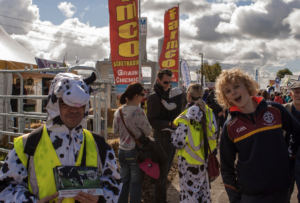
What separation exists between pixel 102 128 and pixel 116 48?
2.78 meters

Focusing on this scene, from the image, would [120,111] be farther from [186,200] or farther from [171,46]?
[171,46]

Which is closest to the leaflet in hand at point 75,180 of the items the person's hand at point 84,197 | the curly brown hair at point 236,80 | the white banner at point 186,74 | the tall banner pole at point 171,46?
the person's hand at point 84,197

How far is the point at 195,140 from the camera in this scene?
3.23m

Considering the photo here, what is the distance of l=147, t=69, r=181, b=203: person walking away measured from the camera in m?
3.70

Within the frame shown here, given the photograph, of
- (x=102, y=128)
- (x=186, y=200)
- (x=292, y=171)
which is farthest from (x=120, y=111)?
(x=292, y=171)

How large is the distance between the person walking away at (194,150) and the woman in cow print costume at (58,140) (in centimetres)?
183

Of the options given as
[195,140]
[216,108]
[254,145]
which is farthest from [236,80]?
[216,108]

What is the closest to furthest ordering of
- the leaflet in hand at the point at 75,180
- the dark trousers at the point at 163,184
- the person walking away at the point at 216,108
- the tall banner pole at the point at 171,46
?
the leaflet in hand at the point at 75,180 < the dark trousers at the point at 163,184 < the person walking away at the point at 216,108 < the tall banner pole at the point at 171,46

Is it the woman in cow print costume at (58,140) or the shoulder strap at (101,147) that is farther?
the shoulder strap at (101,147)

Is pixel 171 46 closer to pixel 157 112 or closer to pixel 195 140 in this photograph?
pixel 157 112

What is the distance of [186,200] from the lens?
3.29 meters

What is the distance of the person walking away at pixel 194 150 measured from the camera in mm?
3223

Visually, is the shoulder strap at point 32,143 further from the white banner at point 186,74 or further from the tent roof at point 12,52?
the white banner at point 186,74

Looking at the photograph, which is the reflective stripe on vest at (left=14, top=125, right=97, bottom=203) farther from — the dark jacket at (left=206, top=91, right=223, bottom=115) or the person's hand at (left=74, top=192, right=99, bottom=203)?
the dark jacket at (left=206, top=91, right=223, bottom=115)
